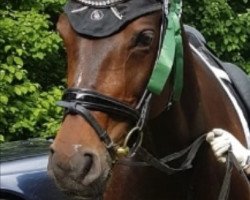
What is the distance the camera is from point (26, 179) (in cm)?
641

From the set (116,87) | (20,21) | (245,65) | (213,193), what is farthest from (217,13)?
(116,87)

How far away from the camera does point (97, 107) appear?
3.19m

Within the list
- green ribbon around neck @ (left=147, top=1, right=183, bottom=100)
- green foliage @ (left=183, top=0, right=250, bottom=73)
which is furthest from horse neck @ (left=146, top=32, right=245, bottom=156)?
green foliage @ (left=183, top=0, right=250, bottom=73)

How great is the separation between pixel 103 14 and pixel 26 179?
327 cm

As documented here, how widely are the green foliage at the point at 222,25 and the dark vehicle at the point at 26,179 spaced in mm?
4620

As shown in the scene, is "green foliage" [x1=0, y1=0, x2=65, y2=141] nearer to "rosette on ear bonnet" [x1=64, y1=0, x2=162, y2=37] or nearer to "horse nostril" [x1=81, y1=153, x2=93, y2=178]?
"rosette on ear bonnet" [x1=64, y1=0, x2=162, y2=37]

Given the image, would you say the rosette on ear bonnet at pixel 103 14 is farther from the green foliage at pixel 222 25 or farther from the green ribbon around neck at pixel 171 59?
the green foliage at pixel 222 25

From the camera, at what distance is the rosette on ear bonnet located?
3.29 meters

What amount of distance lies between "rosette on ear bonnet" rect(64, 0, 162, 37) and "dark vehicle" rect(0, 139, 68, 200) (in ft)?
10.1

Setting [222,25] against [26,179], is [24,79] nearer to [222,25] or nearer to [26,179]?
[26,179]

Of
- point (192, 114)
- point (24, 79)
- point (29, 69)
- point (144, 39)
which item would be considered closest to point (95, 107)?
point (144, 39)

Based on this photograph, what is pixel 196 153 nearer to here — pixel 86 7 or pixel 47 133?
pixel 86 7

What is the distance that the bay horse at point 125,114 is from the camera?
311 centimetres

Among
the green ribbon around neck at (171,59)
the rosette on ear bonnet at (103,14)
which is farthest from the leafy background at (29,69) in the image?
the rosette on ear bonnet at (103,14)
